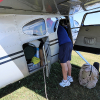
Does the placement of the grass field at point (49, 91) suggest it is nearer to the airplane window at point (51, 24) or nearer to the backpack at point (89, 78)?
the backpack at point (89, 78)

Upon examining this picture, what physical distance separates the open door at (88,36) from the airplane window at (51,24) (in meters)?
1.61

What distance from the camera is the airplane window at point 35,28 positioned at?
7.61 feet

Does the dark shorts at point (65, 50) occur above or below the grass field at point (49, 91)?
above

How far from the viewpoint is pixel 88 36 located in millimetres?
3719

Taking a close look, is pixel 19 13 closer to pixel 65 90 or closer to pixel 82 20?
pixel 65 90

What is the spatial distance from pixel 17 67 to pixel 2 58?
44cm

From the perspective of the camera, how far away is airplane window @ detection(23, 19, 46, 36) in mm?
2320

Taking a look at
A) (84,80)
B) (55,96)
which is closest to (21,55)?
(55,96)

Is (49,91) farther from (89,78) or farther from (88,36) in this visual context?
(88,36)

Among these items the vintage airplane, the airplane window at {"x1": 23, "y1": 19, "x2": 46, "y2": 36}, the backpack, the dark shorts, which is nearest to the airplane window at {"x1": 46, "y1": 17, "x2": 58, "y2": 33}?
the vintage airplane

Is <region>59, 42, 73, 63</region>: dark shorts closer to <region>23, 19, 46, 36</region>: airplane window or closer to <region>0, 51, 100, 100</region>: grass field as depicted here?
<region>23, 19, 46, 36</region>: airplane window

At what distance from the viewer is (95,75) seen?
2736mm

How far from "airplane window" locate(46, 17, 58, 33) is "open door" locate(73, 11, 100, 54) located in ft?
5.29

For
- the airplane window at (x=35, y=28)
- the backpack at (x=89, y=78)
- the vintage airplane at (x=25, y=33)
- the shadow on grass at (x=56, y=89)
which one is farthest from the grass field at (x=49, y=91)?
the airplane window at (x=35, y=28)
